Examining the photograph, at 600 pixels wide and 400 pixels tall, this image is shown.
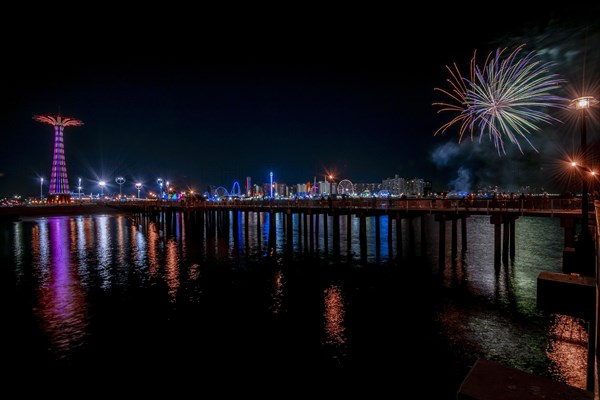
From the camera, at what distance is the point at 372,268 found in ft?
87.5

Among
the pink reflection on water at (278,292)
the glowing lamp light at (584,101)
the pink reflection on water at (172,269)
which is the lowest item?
the pink reflection on water at (278,292)

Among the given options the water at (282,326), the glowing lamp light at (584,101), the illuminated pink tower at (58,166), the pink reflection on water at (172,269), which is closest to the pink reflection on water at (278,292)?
the water at (282,326)

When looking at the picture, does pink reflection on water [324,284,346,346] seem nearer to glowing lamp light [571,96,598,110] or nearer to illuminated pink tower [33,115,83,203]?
glowing lamp light [571,96,598,110]

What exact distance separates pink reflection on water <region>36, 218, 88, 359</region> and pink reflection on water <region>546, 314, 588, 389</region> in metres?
16.0

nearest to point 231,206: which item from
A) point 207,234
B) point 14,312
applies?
point 207,234

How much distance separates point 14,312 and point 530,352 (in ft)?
72.3

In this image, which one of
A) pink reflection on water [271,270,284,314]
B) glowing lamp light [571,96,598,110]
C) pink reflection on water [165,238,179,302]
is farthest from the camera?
pink reflection on water [165,238,179,302]

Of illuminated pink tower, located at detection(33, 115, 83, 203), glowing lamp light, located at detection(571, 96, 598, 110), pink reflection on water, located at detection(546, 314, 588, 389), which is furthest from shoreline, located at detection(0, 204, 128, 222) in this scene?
glowing lamp light, located at detection(571, 96, 598, 110)

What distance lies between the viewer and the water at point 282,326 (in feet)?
37.3

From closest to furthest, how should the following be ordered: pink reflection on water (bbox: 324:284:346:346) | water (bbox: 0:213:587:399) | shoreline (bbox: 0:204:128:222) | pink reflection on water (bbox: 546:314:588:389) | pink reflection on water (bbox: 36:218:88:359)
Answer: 1. pink reflection on water (bbox: 546:314:588:389)
2. water (bbox: 0:213:587:399)
3. pink reflection on water (bbox: 36:218:88:359)
4. pink reflection on water (bbox: 324:284:346:346)
5. shoreline (bbox: 0:204:128:222)

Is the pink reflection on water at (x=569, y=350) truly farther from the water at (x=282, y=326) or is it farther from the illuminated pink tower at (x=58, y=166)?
the illuminated pink tower at (x=58, y=166)

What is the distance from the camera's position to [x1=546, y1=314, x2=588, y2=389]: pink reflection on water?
10852 mm

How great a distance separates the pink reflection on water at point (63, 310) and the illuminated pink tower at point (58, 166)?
370 ft

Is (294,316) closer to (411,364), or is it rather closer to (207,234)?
(411,364)
